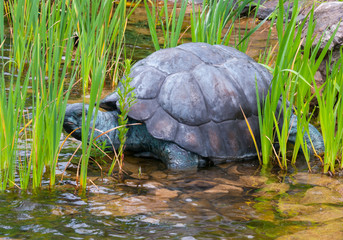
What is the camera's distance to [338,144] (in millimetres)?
3359

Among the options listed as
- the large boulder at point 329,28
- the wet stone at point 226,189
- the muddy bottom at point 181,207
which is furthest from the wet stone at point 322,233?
the large boulder at point 329,28

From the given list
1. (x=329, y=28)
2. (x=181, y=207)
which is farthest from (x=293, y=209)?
(x=329, y=28)

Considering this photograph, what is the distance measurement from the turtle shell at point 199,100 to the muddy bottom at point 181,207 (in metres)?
0.28

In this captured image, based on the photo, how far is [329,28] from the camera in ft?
15.3

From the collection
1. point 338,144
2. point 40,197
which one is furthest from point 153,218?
point 338,144

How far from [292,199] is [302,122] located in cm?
61

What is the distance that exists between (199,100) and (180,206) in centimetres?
109

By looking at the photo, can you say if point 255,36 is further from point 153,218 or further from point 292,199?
point 153,218

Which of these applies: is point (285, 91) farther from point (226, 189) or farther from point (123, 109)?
point (123, 109)

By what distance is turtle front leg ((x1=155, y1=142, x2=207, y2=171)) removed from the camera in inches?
143

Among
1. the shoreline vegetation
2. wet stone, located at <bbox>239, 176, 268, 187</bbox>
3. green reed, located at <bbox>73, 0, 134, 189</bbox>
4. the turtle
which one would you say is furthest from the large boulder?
green reed, located at <bbox>73, 0, 134, 189</bbox>

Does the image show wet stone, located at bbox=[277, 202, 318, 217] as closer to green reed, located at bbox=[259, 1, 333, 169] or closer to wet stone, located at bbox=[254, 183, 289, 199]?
wet stone, located at bbox=[254, 183, 289, 199]

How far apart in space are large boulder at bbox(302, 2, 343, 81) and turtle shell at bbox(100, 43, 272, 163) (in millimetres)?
951

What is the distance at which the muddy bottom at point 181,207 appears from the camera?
7.97 feet
